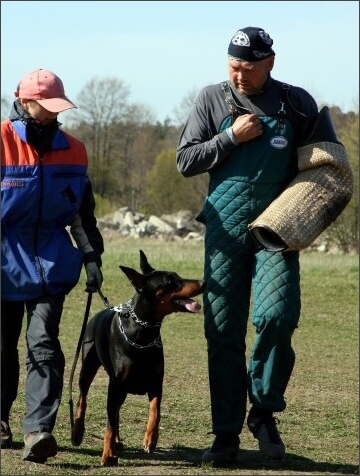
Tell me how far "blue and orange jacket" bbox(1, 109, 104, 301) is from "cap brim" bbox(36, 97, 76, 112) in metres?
Answer: 0.18

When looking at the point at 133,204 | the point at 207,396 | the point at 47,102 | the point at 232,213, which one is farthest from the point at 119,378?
the point at 133,204

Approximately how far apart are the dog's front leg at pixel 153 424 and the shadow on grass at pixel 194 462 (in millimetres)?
62

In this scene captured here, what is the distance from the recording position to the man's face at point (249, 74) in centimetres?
668

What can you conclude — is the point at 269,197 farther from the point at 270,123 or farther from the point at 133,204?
the point at 133,204

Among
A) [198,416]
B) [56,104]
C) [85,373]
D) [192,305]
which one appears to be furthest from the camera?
[198,416]

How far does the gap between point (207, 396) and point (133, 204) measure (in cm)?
6380

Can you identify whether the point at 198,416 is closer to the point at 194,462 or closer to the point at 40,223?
the point at 194,462

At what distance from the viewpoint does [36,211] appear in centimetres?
662

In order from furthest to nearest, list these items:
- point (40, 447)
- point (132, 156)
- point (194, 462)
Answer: point (132, 156)
point (194, 462)
point (40, 447)

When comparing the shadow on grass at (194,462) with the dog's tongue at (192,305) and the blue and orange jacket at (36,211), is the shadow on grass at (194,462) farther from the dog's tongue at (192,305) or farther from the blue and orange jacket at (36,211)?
the blue and orange jacket at (36,211)

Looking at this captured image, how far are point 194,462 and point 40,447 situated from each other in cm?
97

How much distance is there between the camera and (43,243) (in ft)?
22.1

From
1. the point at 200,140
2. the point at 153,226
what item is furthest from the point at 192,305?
the point at 153,226

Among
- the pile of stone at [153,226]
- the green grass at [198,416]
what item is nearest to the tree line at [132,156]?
the pile of stone at [153,226]
